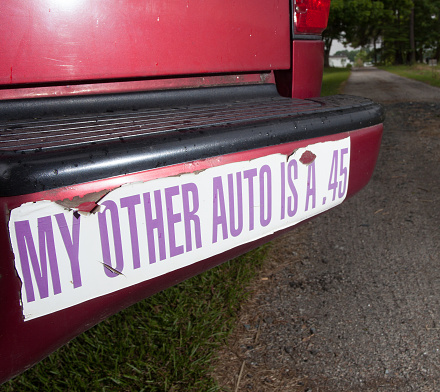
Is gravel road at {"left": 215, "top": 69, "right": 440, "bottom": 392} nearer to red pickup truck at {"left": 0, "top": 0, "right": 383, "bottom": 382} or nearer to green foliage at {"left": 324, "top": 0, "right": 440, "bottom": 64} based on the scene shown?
red pickup truck at {"left": 0, "top": 0, "right": 383, "bottom": 382}

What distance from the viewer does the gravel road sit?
5.17 feet

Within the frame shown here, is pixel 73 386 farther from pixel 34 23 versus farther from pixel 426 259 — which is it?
pixel 426 259

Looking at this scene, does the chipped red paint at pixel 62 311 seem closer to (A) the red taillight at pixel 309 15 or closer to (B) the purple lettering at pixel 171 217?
(B) the purple lettering at pixel 171 217

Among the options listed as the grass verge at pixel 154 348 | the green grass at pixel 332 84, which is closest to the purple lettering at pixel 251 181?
the grass verge at pixel 154 348

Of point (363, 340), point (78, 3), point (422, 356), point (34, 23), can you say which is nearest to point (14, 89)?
point (34, 23)

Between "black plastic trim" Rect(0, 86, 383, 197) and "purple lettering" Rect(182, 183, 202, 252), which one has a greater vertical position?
"black plastic trim" Rect(0, 86, 383, 197)

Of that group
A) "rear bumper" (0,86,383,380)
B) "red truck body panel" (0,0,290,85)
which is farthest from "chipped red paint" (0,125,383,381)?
"red truck body panel" (0,0,290,85)

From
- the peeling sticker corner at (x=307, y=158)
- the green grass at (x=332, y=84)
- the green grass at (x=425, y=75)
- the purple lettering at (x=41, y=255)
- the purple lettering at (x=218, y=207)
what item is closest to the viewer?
the purple lettering at (x=41, y=255)

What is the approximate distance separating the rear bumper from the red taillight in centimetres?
51

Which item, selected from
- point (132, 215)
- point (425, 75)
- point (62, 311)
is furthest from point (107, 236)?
point (425, 75)

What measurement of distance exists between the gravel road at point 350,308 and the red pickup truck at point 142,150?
531mm

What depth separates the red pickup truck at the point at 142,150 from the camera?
0.97 m

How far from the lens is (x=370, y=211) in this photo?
307 cm

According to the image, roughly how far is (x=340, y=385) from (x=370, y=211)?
5.79 feet
